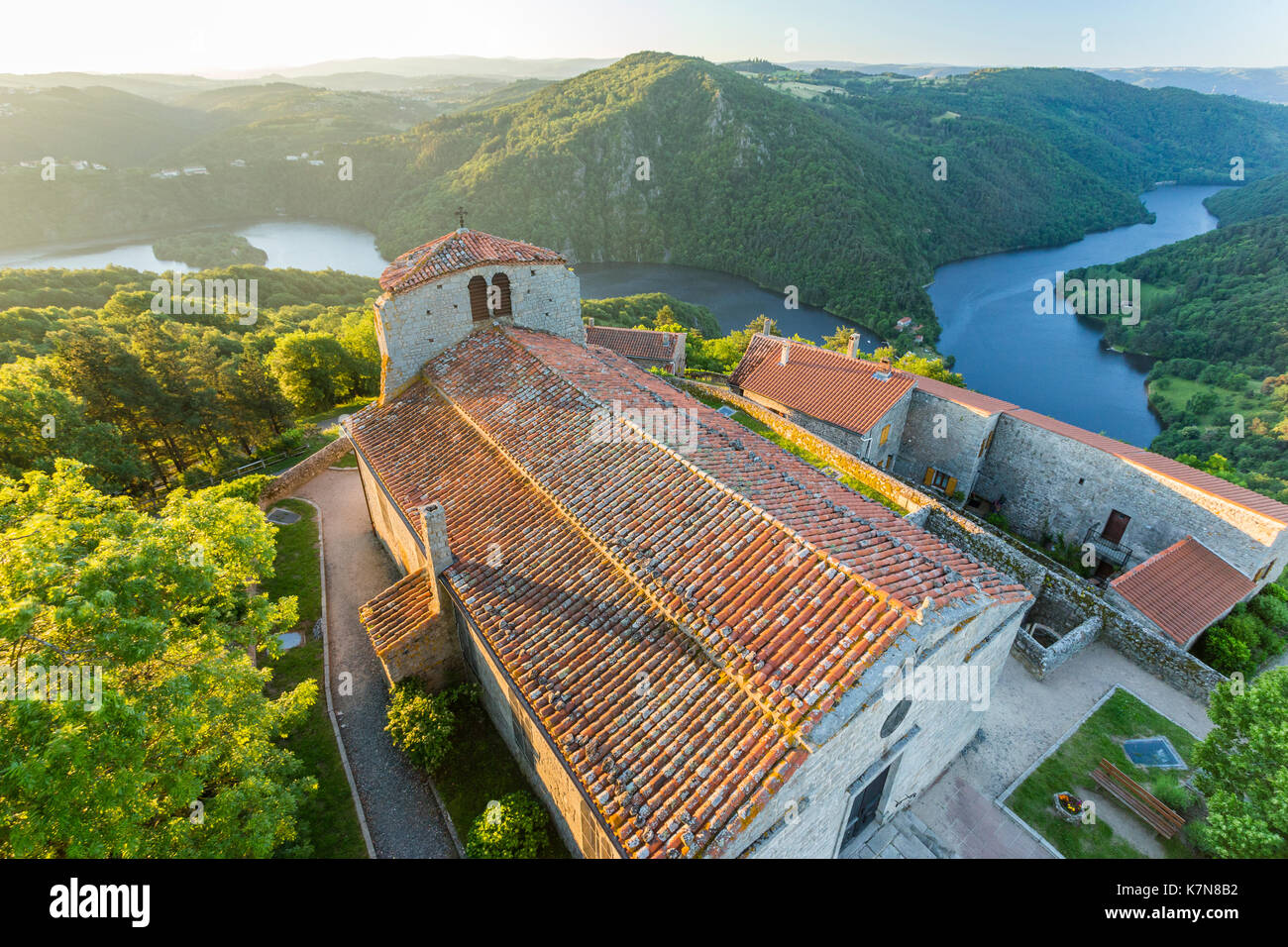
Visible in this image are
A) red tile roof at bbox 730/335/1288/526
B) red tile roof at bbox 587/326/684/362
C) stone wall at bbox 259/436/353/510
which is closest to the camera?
red tile roof at bbox 730/335/1288/526

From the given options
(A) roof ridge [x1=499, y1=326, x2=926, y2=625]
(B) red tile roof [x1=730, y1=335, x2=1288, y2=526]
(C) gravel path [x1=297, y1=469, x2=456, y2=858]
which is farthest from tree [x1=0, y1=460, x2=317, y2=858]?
(B) red tile roof [x1=730, y1=335, x2=1288, y2=526]

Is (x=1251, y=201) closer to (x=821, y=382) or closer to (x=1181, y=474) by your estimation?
(x=1181, y=474)

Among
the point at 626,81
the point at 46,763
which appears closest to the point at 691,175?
the point at 626,81

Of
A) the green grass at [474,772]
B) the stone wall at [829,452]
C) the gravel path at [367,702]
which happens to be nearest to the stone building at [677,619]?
the green grass at [474,772]

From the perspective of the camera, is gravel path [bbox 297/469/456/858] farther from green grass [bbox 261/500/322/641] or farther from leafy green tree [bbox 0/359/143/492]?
leafy green tree [bbox 0/359/143/492]

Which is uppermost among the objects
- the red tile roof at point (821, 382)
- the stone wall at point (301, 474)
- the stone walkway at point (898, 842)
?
the red tile roof at point (821, 382)

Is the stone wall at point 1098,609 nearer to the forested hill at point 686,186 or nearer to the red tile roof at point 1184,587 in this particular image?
the red tile roof at point 1184,587
